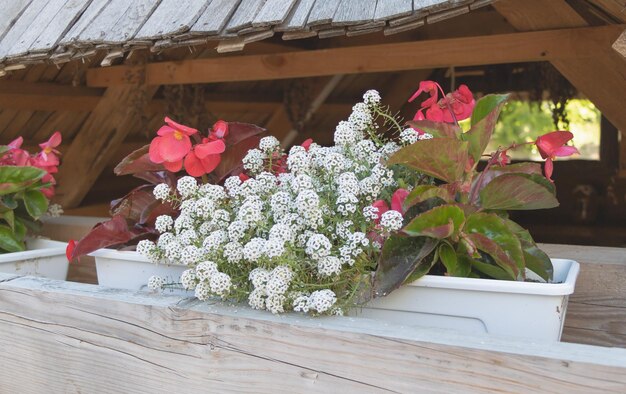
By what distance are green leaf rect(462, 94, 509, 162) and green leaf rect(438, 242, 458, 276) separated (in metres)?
0.13

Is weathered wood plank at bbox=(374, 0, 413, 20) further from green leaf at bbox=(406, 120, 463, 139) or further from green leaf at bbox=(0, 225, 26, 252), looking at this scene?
green leaf at bbox=(0, 225, 26, 252)

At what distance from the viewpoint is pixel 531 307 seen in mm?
858

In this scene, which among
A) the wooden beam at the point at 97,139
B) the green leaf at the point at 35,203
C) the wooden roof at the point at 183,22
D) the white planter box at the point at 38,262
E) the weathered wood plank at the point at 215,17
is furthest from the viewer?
the wooden beam at the point at 97,139

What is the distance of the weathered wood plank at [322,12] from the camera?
1079mm

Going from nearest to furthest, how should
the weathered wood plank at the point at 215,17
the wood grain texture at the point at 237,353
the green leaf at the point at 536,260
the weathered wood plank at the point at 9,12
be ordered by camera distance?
the wood grain texture at the point at 237,353, the green leaf at the point at 536,260, the weathered wood plank at the point at 215,17, the weathered wood plank at the point at 9,12

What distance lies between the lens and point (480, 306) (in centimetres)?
88

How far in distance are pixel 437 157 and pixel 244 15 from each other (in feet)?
1.67

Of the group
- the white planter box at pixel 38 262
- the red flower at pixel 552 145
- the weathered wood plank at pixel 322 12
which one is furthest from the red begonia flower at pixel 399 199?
the white planter box at pixel 38 262

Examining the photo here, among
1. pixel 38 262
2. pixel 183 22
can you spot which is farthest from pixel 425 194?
pixel 38 262

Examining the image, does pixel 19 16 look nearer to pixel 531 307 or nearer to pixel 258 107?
pixel 531 307

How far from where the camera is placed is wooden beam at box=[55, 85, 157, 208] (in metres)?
2.73

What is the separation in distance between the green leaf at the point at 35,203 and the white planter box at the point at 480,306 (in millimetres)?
868

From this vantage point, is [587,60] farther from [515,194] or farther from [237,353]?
[237,353]

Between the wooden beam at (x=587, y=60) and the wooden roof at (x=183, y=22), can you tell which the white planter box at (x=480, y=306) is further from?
the wooden beam at (x=587, y=60)
